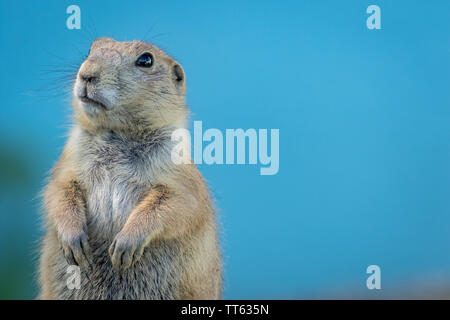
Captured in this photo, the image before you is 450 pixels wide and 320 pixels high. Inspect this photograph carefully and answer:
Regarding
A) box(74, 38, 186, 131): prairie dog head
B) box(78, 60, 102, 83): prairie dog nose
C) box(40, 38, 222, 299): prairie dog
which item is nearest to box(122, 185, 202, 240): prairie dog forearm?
box(40, 38, 222, 299): prairie dog

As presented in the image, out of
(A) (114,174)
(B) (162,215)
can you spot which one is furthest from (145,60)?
(B) (162,215)

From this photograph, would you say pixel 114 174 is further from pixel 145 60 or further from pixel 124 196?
pixel 145 60

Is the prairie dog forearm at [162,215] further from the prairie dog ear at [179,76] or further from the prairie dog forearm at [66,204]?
the prairie dog ear at [179,76]

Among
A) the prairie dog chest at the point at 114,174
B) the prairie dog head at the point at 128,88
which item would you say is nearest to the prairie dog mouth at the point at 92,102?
the prairie dog head at the point at 128,88

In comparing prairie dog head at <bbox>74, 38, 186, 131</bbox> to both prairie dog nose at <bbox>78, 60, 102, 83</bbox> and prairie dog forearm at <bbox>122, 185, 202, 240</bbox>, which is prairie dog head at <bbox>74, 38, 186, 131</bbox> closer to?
prairie dog nose at <bbox>78, 60, 102, 83</bbox>

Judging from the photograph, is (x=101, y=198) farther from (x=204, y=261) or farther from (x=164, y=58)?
(x=164, y=58)
